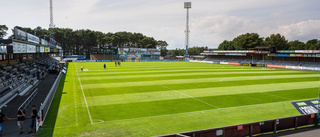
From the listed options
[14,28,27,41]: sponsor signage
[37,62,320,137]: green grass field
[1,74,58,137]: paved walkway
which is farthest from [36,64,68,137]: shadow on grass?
[14,28,27,41]: sponsor signage

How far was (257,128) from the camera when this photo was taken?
10.7 metres

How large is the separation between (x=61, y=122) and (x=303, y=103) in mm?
15410

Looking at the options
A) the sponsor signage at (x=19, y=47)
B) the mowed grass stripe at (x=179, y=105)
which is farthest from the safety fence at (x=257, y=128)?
the sponsor signage at (x=19, y=47)

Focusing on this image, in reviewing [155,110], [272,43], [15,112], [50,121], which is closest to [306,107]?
[155,110]

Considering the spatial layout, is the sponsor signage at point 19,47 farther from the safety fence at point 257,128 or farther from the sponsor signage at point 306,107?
the sponsor signage at point 306,107

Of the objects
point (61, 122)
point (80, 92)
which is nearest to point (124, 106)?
point (61, 122)

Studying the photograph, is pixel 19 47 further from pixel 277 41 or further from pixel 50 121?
pixel 277 41

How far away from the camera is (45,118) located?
1394 cm

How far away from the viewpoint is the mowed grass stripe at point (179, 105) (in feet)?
49.7

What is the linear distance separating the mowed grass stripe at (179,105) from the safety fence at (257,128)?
5778mm

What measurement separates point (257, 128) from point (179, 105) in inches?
295

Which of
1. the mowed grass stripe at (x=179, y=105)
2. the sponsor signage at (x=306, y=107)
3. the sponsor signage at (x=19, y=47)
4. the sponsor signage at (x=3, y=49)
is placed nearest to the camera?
the sponsor signage at (x=306, y=107)

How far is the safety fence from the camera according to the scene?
939cm

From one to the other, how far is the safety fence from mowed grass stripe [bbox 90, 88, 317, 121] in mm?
5778
